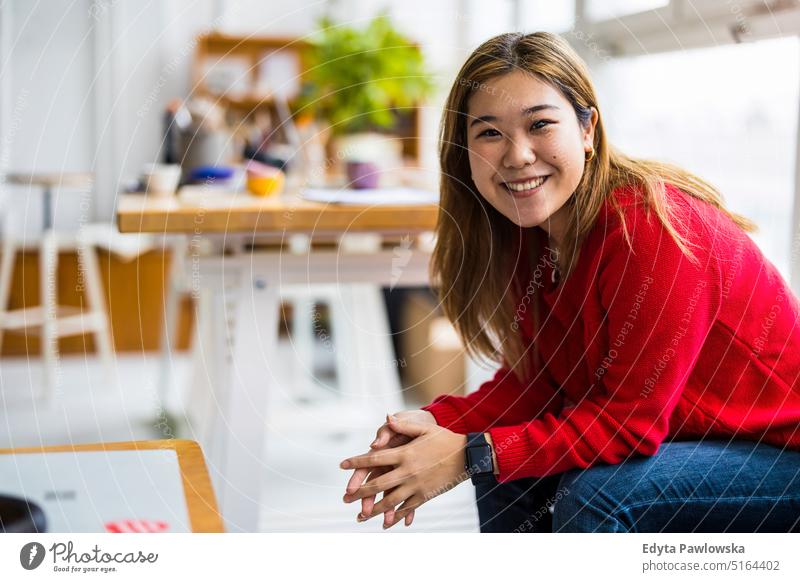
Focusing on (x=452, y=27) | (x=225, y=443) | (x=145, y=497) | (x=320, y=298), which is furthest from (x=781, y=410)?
(x=452, y=27)

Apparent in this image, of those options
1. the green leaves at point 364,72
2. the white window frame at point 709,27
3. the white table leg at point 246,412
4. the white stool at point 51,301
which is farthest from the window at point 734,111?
the white stool at point 51,301

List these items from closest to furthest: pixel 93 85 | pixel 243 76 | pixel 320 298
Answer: pixel 320 298 → pixel 93 85 → pixel 243 76

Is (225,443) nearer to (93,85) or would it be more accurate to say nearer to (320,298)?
(320,298)

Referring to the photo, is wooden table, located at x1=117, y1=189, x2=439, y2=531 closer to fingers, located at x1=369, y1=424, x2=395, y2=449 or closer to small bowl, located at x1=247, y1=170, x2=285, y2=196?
small bowl, located at x1=247, y1=170, x2=285, y2=196

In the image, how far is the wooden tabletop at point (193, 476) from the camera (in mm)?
867

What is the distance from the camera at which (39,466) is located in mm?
1012

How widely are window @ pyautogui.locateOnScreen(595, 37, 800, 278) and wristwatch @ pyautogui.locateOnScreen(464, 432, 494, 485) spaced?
0.59 meters

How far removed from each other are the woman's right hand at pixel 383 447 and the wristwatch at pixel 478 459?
0.07 meters

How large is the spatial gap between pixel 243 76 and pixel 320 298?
4.11ft

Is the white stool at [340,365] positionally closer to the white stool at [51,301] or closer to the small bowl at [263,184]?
the white stool at [51,301]

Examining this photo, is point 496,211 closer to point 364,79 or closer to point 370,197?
point 370,197

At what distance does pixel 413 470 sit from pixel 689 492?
29 cm

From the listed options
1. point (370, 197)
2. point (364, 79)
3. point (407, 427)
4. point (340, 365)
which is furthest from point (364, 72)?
point (407, 427)
